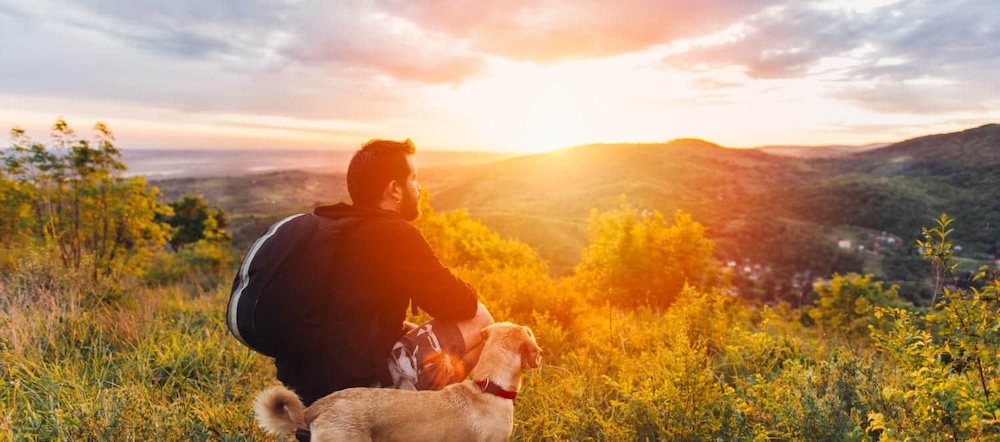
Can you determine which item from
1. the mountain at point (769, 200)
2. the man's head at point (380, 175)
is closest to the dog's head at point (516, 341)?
the man's head at point (380, 175)

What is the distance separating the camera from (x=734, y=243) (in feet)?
313

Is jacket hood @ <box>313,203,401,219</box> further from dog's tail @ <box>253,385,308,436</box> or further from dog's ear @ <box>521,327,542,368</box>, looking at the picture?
dog's ear @ <box>521,327,542,368</box>

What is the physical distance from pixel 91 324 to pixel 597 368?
224 inches

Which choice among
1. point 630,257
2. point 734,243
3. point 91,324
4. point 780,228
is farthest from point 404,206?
point 780,228

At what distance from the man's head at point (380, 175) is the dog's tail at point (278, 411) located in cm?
119

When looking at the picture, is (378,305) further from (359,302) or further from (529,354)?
(529,354)

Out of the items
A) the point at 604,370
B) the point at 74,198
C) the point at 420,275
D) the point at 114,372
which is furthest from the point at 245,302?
the point at 74,198

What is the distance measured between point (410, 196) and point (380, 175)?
0.84ft

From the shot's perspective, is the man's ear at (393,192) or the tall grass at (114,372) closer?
the man's ear at (393,192)

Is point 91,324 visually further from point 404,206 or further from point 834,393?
point 834,393

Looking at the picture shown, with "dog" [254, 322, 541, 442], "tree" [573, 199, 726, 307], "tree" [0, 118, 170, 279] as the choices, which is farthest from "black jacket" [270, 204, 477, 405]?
"tree" [573, 199, 726, 307]

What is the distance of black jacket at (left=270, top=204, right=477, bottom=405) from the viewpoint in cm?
282

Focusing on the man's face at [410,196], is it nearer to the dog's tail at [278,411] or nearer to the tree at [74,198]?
the dog's tail at [278,411]

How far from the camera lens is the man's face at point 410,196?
3.24 meters
